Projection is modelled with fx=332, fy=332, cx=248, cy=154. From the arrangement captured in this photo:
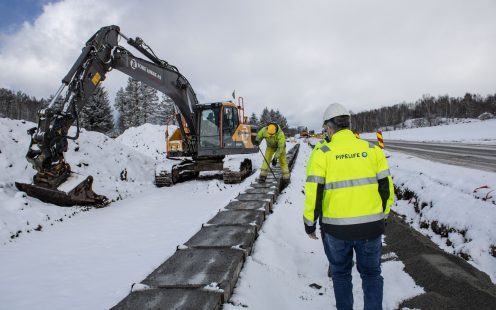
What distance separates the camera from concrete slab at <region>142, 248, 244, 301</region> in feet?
11.3

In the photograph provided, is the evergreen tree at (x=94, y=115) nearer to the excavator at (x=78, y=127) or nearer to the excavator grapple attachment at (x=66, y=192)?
the excavator at (x=78, y=127)

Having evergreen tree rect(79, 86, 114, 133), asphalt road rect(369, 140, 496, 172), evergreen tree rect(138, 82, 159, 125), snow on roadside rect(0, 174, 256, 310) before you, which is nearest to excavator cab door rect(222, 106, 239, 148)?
snow on roadside rect(0, 174, 256, 310)

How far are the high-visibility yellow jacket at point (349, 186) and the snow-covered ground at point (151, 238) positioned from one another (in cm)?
131

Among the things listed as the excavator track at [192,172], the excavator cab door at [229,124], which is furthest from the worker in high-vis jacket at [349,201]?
the excavator cab door at [229,124]

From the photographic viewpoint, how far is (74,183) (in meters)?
7.61

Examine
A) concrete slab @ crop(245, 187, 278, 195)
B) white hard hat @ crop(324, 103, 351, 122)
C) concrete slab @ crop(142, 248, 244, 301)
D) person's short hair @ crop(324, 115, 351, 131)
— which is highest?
white hard hat @ crop(324, 103, 351, 122)

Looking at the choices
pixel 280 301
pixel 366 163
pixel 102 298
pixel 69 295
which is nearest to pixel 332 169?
pixel 366 163

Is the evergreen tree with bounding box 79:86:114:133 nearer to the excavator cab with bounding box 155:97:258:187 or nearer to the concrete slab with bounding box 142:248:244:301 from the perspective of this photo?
the excavator cab with bounding box 155:97:258:187

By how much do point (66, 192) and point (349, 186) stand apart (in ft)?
21.7

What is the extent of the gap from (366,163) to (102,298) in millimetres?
3103

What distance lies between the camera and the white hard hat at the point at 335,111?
320cm

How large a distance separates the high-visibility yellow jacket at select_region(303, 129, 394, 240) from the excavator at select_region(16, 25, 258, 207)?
6.18m

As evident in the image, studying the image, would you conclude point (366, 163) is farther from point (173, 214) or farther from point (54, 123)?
point (54, 123)

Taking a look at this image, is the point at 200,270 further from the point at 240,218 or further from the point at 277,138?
the point at 277,138
